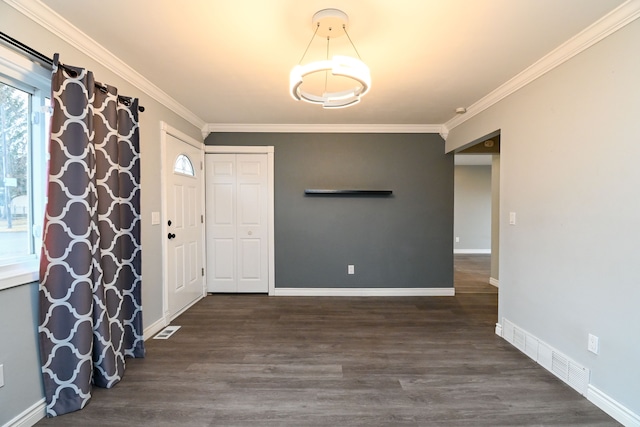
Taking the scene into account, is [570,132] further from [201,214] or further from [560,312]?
[201,214]

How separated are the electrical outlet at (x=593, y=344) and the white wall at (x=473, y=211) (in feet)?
21.6

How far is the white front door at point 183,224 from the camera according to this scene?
314cm

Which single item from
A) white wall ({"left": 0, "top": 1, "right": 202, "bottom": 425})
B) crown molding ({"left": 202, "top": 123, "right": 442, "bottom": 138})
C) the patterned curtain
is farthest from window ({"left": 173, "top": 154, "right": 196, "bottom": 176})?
the patterned curtain

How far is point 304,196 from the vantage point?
162 inches

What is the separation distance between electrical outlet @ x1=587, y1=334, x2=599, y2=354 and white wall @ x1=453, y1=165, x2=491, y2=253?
657 centimetres

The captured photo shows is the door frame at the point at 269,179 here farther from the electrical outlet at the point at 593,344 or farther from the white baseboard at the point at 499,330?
Result: the electrical outlet at the point at 593,344

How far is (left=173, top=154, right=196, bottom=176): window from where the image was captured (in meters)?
3.36

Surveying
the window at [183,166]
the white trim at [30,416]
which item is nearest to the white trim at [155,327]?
the white trim at [30,416]

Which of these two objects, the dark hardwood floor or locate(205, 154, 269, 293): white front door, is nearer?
the dark hardwood floor

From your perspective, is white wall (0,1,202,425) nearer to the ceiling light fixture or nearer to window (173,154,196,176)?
window (173,154,196,176)

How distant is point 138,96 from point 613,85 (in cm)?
365

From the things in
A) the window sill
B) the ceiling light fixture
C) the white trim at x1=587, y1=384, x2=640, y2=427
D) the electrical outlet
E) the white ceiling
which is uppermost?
the white ceiling

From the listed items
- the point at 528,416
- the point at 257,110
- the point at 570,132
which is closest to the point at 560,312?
the point at 528,416

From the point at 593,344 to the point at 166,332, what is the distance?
141 inches
